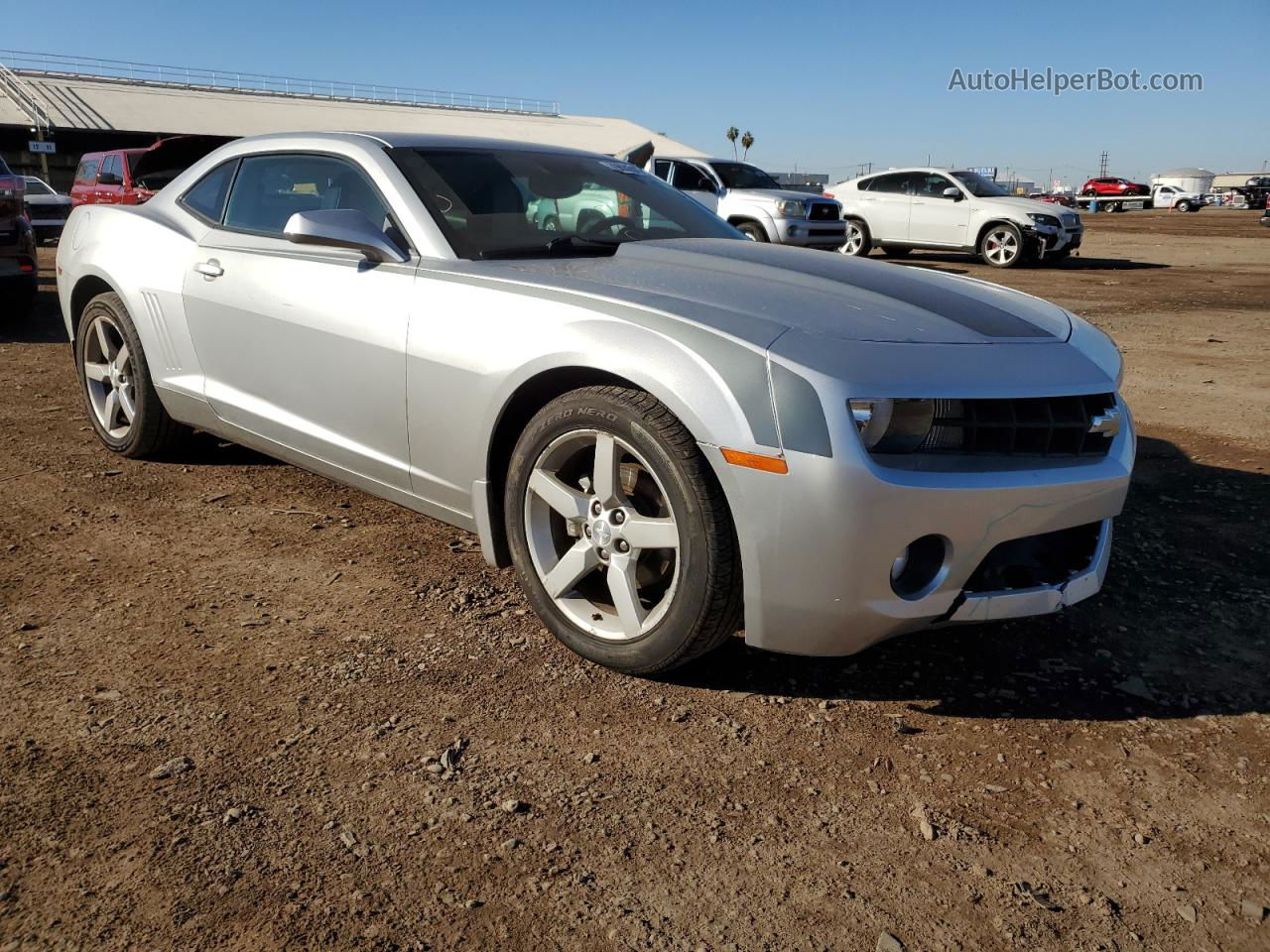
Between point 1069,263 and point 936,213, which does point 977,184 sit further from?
point 1069,263

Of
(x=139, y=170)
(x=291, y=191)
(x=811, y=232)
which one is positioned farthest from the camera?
(x=811, y=232)

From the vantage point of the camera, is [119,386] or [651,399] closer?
[651,399]

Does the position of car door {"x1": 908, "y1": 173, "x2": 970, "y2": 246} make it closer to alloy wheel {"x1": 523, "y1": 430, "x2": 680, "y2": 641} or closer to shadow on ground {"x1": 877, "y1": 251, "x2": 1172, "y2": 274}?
shadow on ground {"x1": 877, "y1": 251, "x2": 1172, "y2": 274}

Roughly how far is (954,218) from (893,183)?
1325mm

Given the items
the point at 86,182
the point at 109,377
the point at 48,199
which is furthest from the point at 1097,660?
the point at 48,199

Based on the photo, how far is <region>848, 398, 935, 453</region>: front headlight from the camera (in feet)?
8.13

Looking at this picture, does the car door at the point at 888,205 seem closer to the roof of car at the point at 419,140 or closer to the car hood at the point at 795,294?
the roof of car at the point at 419,140

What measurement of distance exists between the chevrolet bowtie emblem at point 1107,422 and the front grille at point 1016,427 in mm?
10

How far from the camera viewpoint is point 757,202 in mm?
14867

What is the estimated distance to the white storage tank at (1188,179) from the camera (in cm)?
7685

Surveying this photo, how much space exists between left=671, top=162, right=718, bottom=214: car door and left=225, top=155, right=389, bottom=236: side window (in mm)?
11572

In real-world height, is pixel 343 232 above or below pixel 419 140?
below

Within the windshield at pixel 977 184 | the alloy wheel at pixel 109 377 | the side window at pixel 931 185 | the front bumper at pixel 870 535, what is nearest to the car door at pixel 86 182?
the alloy wheel at pixel 109 377

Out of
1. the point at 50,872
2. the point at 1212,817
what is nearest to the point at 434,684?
the point at 50,872
